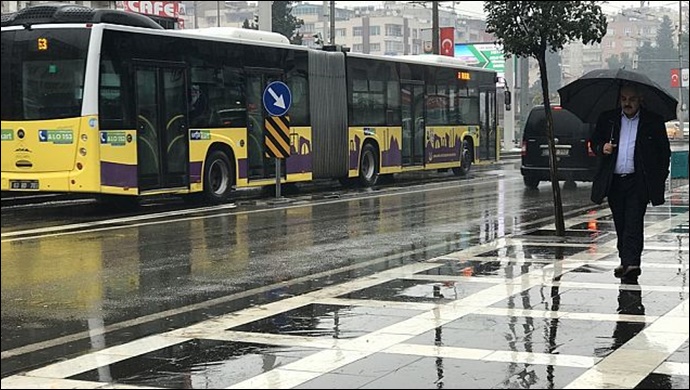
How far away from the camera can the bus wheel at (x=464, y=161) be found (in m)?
31.6

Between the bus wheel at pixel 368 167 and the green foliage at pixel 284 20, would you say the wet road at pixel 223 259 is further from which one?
the green foliage at pixel 284 20

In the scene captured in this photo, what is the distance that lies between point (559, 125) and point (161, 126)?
9964 mm

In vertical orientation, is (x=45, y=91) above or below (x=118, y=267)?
above

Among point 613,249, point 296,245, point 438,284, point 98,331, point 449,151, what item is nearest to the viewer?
point 98,331

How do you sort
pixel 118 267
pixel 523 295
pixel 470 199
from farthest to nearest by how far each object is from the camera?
1. pixel 470 199
2. pixel 118 267
3. pixel 523 295

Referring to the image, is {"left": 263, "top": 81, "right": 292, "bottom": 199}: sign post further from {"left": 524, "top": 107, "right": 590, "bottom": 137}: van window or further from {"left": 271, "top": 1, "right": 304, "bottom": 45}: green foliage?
{"left": 271, "top": 1, "right": 304, "bottom": 45}: green foliage

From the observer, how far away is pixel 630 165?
32.3 feet

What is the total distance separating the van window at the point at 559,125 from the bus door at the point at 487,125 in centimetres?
734

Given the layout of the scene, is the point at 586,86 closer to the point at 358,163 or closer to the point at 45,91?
the point at 45,91

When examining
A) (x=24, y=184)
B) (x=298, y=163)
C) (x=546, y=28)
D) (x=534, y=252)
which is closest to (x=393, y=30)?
(x=298, y=163)

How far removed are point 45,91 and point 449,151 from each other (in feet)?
51.5

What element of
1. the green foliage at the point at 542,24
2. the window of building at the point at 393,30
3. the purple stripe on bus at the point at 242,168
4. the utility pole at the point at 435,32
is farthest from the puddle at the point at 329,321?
the window of building at the point at 393,30

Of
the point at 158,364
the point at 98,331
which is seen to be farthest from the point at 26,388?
the point at 98,331

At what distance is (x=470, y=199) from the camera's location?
869 inches
